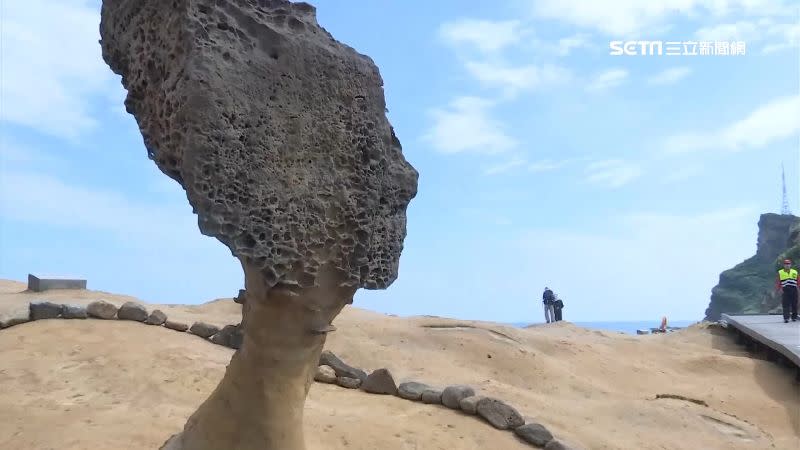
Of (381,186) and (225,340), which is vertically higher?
(381,186)

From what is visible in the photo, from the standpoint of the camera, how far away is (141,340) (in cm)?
504

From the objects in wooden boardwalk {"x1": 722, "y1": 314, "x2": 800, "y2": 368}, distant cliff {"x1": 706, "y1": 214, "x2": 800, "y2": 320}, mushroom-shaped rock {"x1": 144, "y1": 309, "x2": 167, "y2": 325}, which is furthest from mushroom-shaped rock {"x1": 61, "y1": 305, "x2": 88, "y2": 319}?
distant cliff {"x1": 706, "y1": 214, "x2": 800, "y2": 320}

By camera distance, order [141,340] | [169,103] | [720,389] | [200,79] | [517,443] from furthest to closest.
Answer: [720,389] → [141,340] → [517,443] → [169,103] → [200,79]

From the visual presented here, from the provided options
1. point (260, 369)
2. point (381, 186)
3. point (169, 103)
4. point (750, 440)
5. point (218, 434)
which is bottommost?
point (750, 440)

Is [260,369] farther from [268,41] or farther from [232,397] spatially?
[268,41]

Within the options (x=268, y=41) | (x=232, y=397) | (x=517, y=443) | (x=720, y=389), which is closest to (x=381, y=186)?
(x=268, y=41)

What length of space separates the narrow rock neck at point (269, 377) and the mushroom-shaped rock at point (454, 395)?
1.85m

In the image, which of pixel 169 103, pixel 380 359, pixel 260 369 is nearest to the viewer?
pixel 169 103

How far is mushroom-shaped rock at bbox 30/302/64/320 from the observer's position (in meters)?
5.27

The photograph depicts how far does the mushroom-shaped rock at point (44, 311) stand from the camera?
17.3 feet

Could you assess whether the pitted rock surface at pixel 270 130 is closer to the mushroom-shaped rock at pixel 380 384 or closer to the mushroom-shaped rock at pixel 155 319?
the mushroom-shaped rock at pixel 380 384

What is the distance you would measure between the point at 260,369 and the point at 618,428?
132 inches

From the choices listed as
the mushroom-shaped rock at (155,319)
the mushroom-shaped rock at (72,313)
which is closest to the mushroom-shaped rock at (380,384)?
the mushroom-shaped rock at (155,319)

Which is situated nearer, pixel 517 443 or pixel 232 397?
pixel 232 397
